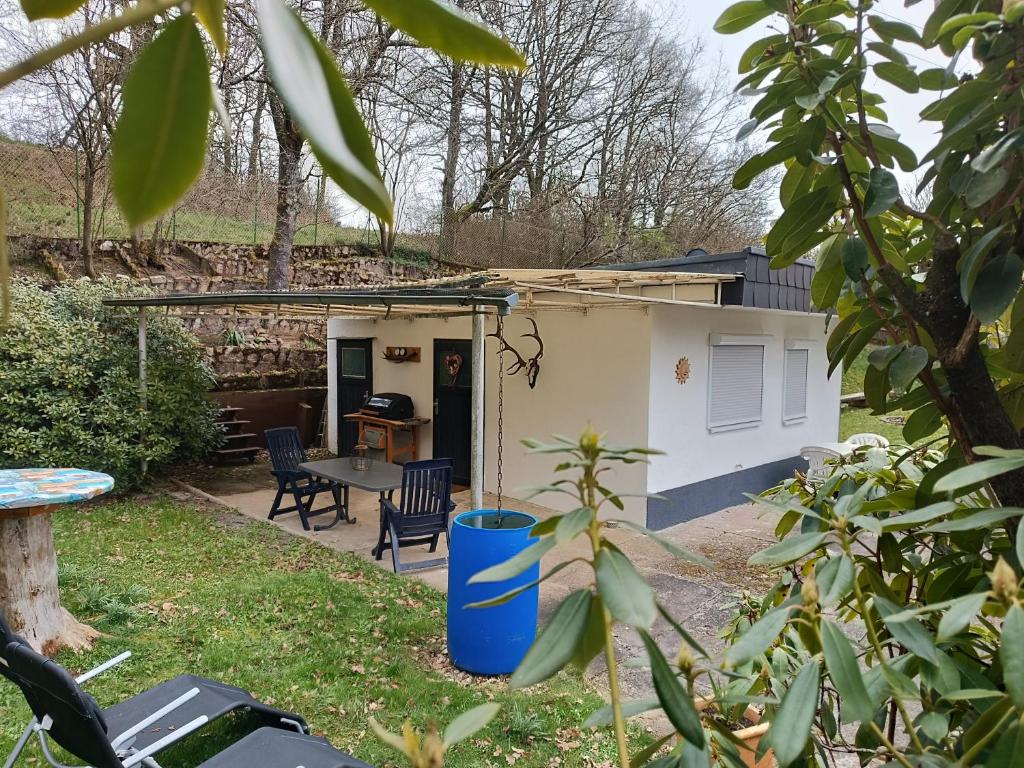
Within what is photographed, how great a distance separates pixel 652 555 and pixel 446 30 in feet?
21.0

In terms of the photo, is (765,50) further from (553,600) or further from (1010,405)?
(553,600)

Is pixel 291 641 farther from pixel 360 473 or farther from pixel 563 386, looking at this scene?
pixel 563 386

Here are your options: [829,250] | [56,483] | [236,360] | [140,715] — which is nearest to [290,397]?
[236,360]

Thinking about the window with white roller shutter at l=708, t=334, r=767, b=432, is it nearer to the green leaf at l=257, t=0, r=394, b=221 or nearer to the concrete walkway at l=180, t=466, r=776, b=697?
the concrete walkway at l=180, t=466, r=776, b=697

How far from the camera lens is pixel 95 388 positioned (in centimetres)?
775

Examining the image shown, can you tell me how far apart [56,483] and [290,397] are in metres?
7.29

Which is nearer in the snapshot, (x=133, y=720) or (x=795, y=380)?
(x=133, y=720)

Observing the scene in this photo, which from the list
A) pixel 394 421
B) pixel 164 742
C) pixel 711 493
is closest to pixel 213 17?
pixel 164 742

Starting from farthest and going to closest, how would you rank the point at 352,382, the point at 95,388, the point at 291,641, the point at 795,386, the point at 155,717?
the point at 352,382 → the point at 795,386 → the point at 95,388 → the point at 291,641 → the point at 155,717

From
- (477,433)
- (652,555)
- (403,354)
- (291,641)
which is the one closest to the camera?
(291,641)

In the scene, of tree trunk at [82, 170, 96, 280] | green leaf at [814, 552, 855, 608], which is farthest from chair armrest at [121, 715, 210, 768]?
tree trunk at [82, 170, 96, 280]

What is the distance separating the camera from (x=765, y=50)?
1.13 m

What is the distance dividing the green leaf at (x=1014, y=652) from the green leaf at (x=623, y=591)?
1.00ft

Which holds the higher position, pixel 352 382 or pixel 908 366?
pixel 908 366
